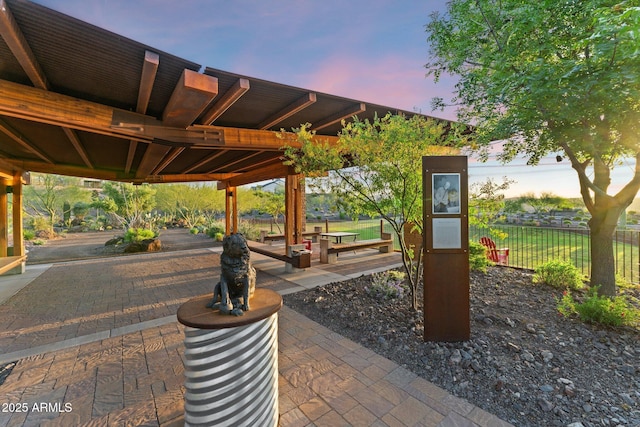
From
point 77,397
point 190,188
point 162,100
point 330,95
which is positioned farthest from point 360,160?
point 190,188

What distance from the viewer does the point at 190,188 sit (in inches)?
658

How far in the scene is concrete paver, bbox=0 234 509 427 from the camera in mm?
1856

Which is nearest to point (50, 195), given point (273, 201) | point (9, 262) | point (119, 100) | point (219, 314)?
point (9, 262)

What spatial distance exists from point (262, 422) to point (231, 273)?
0.96 m

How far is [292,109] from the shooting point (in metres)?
3.76

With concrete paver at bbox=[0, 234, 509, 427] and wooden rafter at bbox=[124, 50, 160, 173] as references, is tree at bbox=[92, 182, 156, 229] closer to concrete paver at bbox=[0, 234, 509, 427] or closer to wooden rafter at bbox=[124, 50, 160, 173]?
concrete paver at bbox=[0, 234, 509, 427]

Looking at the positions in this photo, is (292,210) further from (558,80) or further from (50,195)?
(50,195)

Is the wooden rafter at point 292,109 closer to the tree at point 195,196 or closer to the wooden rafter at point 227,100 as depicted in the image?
the wooden rafter at point 227,100

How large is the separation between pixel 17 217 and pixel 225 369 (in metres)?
9.10

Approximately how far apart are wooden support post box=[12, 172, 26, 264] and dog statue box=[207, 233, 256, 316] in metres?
8.38

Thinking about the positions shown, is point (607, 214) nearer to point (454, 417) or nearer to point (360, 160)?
point (360, 160)

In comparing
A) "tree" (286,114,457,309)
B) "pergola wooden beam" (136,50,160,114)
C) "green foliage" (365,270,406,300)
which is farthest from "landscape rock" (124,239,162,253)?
"green foliage" (365,270,406,300)

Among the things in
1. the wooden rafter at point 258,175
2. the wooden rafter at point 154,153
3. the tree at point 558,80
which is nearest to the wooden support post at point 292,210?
the wooden rafter at point 258,175

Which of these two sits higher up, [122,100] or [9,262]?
[122,100]
